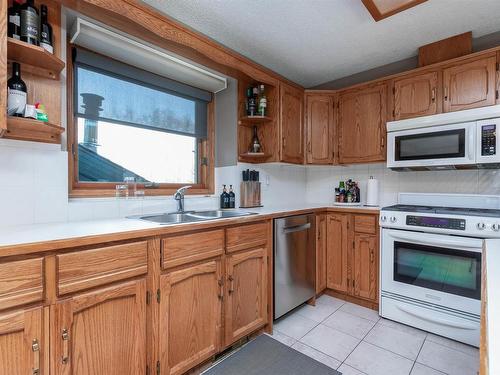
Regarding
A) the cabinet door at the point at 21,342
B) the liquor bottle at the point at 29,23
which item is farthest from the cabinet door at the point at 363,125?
the cabinet door at the point at 21,342

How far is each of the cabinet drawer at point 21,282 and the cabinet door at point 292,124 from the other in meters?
2.06

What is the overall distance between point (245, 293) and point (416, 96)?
7.45ft

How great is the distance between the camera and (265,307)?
1.97 m

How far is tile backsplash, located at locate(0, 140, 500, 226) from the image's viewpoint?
1350mm

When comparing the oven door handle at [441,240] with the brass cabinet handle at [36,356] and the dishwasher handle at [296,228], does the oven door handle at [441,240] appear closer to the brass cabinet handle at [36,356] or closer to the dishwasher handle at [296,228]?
the dishwasher handle at [296,228]

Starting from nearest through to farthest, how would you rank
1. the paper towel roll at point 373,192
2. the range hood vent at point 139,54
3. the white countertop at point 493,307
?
1. the white countertop at point 493,307
2. the range hood vent at point 139,54
3. the paper towel roll at point 373,192

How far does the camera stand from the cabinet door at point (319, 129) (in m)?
2.90

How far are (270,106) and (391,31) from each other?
3.79 feet

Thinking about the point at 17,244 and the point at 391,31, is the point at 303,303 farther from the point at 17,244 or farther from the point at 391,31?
the point at 391,31

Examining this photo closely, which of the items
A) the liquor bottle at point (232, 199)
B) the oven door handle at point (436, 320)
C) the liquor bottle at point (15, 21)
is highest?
the liquor bottle at point (15, 21)

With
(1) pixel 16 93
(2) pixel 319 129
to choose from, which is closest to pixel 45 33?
(1) pixel 16 93

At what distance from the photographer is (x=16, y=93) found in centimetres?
125

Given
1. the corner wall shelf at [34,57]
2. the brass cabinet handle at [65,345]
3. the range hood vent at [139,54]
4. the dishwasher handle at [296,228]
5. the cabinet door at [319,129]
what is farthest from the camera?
the cabinet door at [319,129]

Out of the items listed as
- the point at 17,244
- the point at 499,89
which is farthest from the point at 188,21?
the point at 499,89
